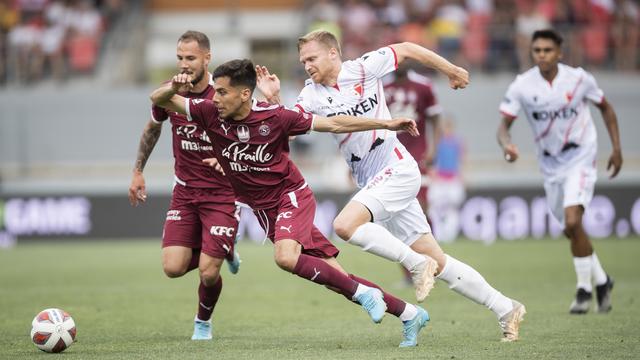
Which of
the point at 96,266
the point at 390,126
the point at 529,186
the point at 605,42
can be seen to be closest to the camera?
the point at 390,126

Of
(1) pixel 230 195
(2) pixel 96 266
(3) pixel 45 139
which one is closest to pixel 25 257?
(2) pixel 96 266

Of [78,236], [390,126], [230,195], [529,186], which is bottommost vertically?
[78,236]

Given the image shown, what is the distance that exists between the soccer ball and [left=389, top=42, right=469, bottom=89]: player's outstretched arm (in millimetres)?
3366

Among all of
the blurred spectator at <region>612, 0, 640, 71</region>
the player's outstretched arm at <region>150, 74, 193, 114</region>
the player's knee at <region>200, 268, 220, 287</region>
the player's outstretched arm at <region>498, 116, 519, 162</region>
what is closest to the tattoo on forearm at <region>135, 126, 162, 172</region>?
the player's outstretched arm at <region>150, 74, 193, 114</region>

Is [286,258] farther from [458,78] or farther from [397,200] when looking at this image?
[458,78]

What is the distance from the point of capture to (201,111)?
834 cm

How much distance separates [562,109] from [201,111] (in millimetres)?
4199

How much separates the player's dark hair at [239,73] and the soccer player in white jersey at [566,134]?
3397mm

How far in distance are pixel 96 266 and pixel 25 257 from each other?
95.6 inches

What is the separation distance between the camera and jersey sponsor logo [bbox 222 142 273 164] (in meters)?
8.26

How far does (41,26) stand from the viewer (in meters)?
26.6

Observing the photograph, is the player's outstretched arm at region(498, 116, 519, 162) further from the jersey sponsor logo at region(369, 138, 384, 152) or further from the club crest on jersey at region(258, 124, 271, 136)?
the club crest on jersey at region(258, 124, 271, 136)

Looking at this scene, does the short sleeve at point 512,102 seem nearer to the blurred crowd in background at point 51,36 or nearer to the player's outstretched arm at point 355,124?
the player's outstretched arm at point 355,124

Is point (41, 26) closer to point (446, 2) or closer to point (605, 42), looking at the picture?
point (446, 2)
